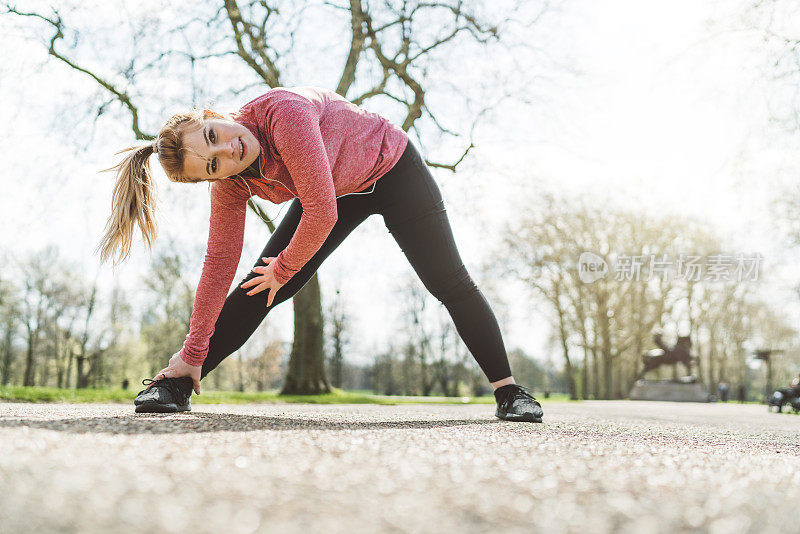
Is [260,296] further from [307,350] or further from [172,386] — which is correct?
[307,350]

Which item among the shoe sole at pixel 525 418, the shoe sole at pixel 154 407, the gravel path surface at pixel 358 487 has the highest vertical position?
the gravel path surface at pixel 358 487

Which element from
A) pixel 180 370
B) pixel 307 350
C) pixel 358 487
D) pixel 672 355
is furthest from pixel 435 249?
pixel 672 355

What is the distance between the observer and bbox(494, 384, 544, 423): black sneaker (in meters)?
2.59

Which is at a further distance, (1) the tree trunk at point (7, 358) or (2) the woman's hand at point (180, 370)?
(1) the tree trunk at point (7, 358)

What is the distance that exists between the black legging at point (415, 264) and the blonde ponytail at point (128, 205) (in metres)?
0.51

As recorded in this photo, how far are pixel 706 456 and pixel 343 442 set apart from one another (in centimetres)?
94

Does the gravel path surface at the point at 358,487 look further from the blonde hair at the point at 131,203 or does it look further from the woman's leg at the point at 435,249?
the woman's leg at the point at 435,249

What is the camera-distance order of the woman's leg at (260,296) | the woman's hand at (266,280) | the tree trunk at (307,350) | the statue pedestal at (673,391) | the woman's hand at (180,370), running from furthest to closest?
the statue pedestal at (673,391)
the tree trunk at (307,350)
the woman's leg at (260,296)
the woman's hand at (180,370)
the woman's hand at (266,280)

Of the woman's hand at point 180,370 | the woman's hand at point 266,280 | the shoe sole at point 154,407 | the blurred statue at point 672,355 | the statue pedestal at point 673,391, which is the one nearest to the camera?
the shoe sole at point 154,407

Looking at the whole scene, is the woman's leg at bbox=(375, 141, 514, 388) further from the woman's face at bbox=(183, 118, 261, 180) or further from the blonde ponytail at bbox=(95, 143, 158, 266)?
the blonde ponytail at bbox=(95, 143, 158, 266)

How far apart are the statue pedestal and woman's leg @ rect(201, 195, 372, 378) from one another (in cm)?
2581

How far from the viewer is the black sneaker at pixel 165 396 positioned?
2355 mm

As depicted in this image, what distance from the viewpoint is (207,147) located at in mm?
2270

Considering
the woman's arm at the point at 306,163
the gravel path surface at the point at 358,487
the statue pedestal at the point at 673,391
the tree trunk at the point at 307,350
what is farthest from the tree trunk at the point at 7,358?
the gravel path surface at the point at 358,487
